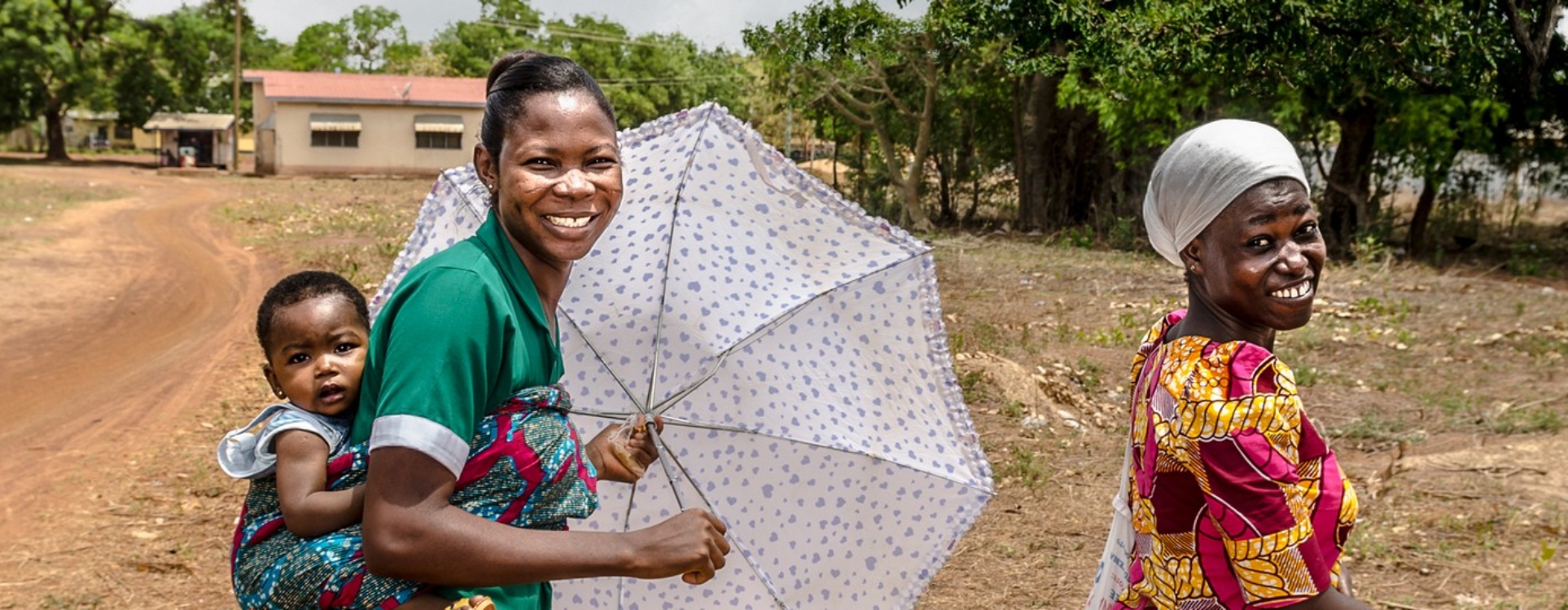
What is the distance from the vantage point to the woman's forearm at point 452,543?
1.58 meters

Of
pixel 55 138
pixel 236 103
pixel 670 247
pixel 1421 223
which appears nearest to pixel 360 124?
pixel 236 103

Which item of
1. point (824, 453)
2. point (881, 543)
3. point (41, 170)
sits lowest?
point (41, 170)

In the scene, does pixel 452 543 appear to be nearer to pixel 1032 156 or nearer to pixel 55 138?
pixel 1032 156

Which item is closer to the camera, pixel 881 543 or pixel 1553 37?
pixel 881 543

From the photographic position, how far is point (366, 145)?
124 ft

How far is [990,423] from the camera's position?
7.29 metres

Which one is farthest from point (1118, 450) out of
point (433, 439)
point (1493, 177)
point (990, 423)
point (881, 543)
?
point (1493, 177)

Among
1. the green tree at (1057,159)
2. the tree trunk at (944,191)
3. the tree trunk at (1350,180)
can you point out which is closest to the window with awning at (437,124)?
the tree trunk at (944,191)

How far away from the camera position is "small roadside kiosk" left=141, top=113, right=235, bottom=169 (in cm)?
4222

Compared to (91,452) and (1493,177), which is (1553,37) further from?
(91,452)

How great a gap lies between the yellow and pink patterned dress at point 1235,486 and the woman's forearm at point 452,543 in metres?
0.77

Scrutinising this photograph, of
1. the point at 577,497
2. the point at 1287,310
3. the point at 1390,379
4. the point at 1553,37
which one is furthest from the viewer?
the point at 1553,37

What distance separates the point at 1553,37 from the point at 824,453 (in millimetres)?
15817

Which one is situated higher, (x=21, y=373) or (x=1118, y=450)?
(x=1118, y=450)
